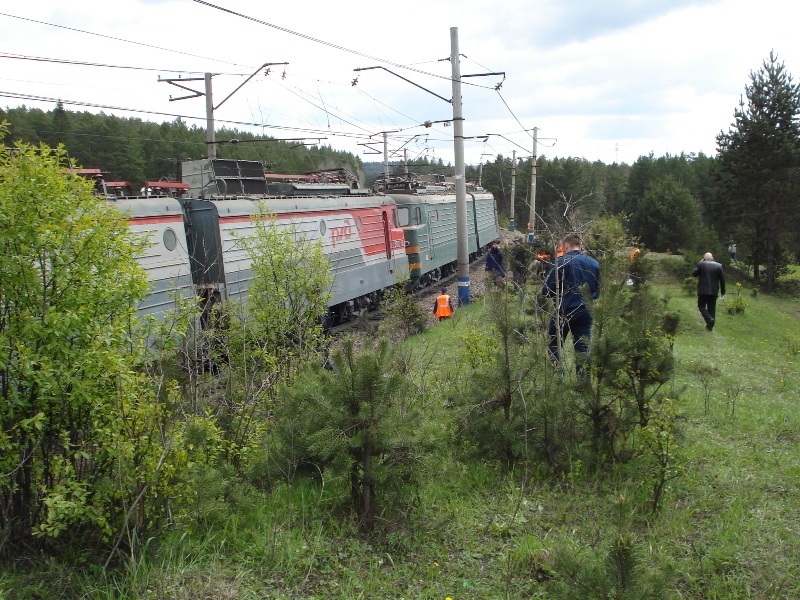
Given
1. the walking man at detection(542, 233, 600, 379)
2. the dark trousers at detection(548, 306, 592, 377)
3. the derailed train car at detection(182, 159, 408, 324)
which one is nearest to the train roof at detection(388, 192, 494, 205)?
the derailed train car at detection(182, 159, 408, 324)

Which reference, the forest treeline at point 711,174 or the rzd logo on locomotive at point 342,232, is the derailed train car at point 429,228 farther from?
the rzd logo on locomotive at point 342,232

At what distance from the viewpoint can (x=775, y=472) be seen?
5375 millimetres

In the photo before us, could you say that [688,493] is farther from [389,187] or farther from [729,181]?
[729,181]

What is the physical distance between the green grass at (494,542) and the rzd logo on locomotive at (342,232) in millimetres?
9200

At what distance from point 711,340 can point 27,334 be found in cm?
1204

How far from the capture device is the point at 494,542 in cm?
448

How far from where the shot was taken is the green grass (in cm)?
353

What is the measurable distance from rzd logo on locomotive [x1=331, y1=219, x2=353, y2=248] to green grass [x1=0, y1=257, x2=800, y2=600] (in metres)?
9.20

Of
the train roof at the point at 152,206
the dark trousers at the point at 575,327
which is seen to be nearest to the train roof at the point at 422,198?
the train roof at the point at 152,206

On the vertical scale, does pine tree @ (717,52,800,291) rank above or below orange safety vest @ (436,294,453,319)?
above

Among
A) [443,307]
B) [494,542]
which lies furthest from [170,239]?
[494,542]

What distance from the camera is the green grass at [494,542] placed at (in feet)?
11.6

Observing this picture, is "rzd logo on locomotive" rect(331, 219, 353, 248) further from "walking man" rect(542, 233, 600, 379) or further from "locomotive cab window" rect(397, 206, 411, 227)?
"walking man" rect(542, 233, 600, 379)

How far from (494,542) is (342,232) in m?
11.1
